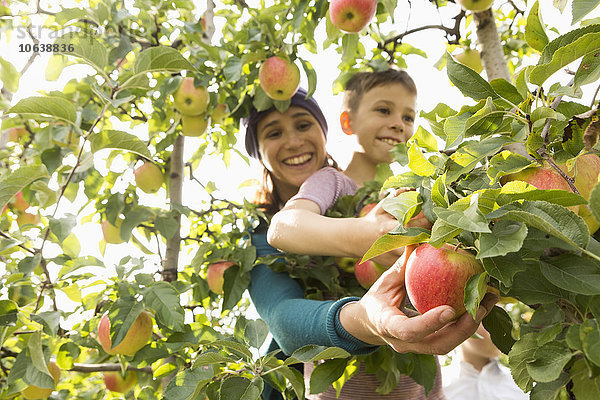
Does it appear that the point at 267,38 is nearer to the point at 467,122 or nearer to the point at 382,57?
the point at 382,57

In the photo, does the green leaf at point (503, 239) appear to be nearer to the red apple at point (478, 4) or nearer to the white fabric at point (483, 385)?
the red apple at point (478, 4)

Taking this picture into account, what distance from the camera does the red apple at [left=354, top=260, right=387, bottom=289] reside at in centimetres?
114

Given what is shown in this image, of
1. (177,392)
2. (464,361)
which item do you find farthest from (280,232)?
(464,361)

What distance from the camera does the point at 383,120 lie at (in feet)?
5.84

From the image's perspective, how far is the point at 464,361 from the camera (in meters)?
2.43

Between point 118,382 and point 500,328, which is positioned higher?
point 500,328

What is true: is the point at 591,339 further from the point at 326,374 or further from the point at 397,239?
the point at 326,374

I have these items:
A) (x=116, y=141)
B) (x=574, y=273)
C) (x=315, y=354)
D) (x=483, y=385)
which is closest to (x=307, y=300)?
(x=315, y=354)

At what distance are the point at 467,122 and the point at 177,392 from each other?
716mm

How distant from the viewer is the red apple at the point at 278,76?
1.58m

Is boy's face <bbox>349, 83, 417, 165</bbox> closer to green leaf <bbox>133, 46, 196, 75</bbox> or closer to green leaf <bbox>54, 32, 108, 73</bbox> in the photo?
green leaf <bbox>133, 46, 196, 75</bbox>

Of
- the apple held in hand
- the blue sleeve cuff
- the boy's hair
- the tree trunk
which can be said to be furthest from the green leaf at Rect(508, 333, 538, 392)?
the apple held in hand

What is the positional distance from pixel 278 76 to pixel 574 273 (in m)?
1.21

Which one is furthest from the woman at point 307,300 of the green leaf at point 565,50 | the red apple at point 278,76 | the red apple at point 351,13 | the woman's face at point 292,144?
the red apple at point 351,13
